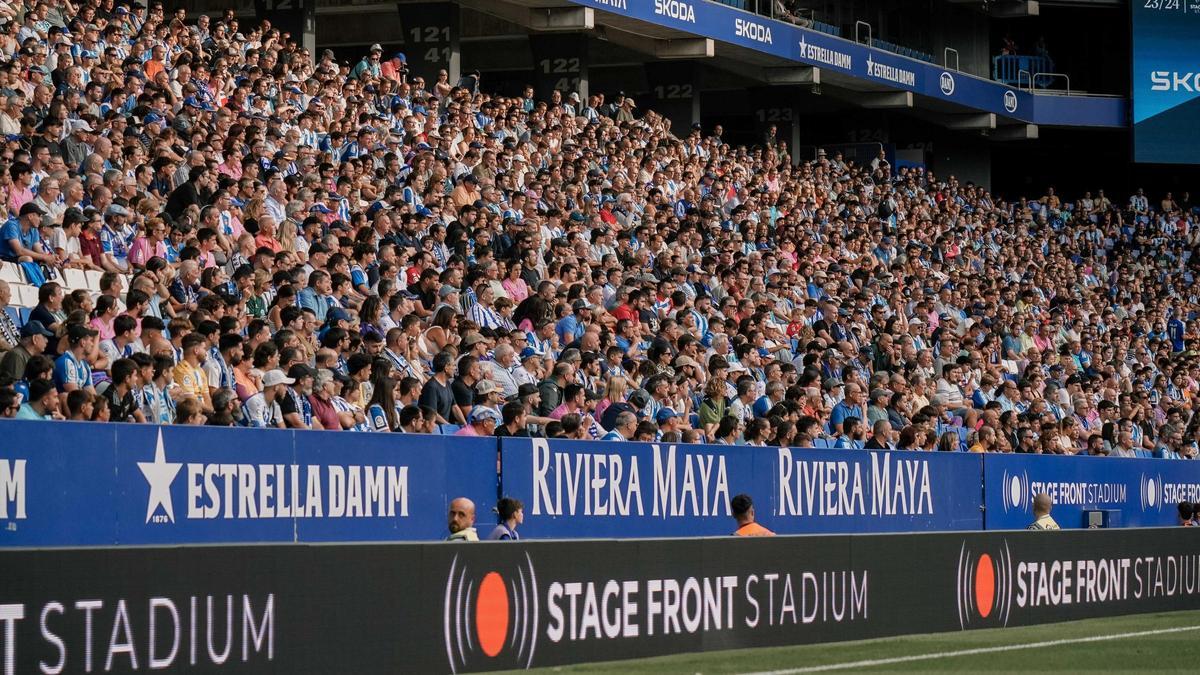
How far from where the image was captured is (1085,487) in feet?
62.8

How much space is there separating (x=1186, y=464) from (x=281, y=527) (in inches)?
545

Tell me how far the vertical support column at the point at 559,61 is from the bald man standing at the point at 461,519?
2441cm

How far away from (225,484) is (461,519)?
165cm

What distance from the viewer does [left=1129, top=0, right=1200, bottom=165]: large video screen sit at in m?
45.6

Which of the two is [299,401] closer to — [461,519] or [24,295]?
[461,519]

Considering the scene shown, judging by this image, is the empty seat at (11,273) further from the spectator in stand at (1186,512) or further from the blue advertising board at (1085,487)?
the spectator in stand at (1186,512)

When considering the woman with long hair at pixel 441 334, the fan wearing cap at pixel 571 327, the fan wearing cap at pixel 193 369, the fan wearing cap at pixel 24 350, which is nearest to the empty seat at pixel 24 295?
the fan wearing cap at pixel 24 350

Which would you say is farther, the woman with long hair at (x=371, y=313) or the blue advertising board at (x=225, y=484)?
the woman with long hair at (x=371, y=313)

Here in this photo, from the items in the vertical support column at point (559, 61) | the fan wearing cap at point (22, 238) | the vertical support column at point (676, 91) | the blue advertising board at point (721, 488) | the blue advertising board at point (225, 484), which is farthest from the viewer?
the vertical support column at point (676, 91)

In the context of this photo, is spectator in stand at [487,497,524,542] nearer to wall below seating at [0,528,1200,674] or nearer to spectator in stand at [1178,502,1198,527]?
wall below seating at [0,528,1200,674]

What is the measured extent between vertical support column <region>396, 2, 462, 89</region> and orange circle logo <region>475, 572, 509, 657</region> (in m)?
23.3

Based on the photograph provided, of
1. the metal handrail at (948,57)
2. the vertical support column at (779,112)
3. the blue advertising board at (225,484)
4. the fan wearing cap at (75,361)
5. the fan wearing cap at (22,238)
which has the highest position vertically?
the metal handrail at (948,57)

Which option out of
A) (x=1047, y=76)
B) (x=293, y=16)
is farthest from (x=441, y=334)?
(x=1047, y=76)

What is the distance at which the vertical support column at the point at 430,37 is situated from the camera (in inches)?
1296
